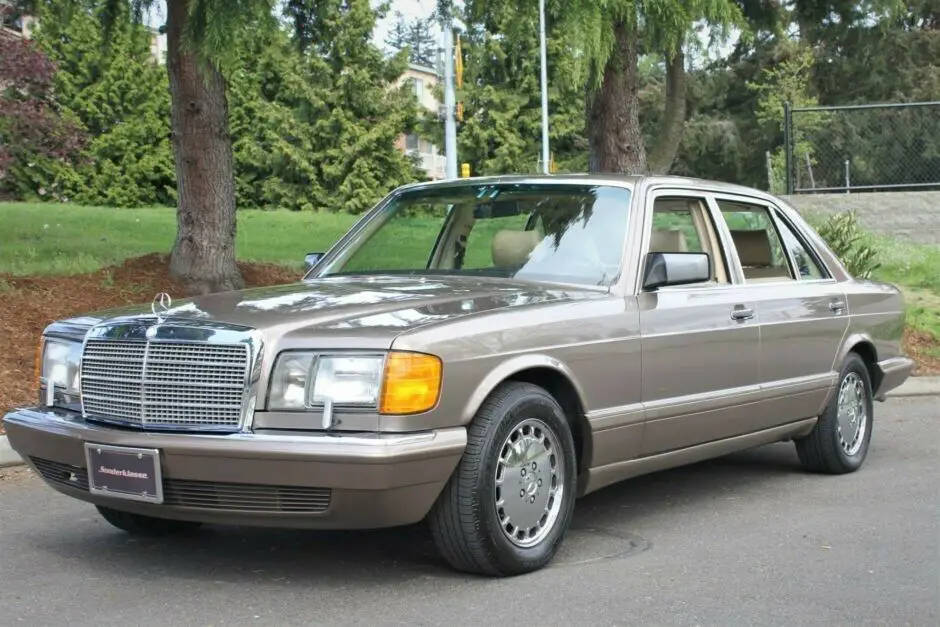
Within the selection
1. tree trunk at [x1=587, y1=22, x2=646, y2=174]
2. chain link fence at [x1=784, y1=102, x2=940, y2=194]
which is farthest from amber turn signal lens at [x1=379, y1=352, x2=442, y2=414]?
chain link fence at [x1=784, y1=102, x2=940, y2=194]

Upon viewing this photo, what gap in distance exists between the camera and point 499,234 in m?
6.06

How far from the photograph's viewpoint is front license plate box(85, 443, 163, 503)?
4.68 metres

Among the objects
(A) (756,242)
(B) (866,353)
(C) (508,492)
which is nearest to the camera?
(C) (508,492)

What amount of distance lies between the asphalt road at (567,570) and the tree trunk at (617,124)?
5.74 m

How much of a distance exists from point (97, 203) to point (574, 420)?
3823cm

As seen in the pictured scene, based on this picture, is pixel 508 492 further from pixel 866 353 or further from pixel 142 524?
pixel 866 353

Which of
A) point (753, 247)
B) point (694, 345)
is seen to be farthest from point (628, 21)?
point (694, 345)

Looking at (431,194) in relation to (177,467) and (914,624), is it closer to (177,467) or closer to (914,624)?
(177,467)

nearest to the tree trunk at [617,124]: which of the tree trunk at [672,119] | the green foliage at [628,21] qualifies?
the green foliage at [628,21]

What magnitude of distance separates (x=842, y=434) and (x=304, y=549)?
11.1 feet

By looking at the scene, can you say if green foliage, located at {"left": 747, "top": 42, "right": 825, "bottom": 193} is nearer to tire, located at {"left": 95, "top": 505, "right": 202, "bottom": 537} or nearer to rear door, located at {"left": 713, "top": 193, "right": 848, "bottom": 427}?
rear door, located at {"left": 713, "top": 193, "right": 848, "bottom": 427}

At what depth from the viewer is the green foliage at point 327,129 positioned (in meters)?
44.6

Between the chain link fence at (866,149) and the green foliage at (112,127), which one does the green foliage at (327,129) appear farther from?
the chain link fence at (866,149)

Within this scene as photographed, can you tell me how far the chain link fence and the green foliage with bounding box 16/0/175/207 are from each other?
25.4 metres
